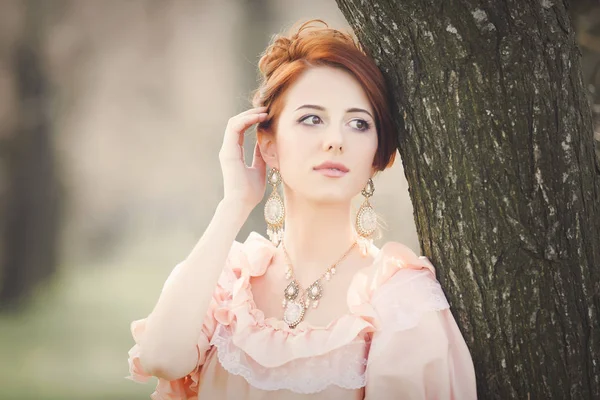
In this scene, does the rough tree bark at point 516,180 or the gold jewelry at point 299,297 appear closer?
the rough tree bark at point 516,180

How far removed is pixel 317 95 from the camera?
2008 millimetres

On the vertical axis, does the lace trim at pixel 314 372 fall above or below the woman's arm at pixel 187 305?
below

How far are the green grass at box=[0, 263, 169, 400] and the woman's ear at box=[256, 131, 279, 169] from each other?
448 cm

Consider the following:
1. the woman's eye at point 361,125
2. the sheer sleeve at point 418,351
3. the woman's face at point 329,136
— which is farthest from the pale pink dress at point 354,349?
the woman's eye at point 361,125

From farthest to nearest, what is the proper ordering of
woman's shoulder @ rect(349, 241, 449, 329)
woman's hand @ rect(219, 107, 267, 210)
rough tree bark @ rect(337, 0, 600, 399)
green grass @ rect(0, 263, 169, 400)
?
green grass @ rect(0, 263, 169, 400) → woman's hand @ rect(219, 107, 267, 210) → woman's shoulder @ rect(349, 241, 449, 329) → rough tree bark @ rect(337, 0, 600, 399)

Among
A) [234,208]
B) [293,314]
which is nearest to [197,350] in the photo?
[293,314]

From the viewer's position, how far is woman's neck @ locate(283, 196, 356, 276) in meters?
2.07

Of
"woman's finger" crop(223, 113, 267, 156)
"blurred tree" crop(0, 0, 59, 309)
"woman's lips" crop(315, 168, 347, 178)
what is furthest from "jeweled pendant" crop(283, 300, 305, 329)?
"blurred tree" crop(0, 0, 59, 309)

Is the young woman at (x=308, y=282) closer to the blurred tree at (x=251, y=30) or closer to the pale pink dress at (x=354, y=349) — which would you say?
the pale pink dress at (x=354, y=349)

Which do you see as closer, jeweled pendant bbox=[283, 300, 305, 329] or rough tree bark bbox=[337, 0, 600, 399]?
rough tree bark bbox=[337, 0, 600, 399]

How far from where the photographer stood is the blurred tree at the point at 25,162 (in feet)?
25.8

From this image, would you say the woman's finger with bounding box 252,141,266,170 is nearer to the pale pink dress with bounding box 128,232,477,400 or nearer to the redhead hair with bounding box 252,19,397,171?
the redhead hair with bounding box 252,19,397,171

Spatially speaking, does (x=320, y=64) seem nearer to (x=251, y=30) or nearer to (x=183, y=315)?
(x=183, y=315)

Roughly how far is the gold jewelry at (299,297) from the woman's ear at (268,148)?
1.17 feet
